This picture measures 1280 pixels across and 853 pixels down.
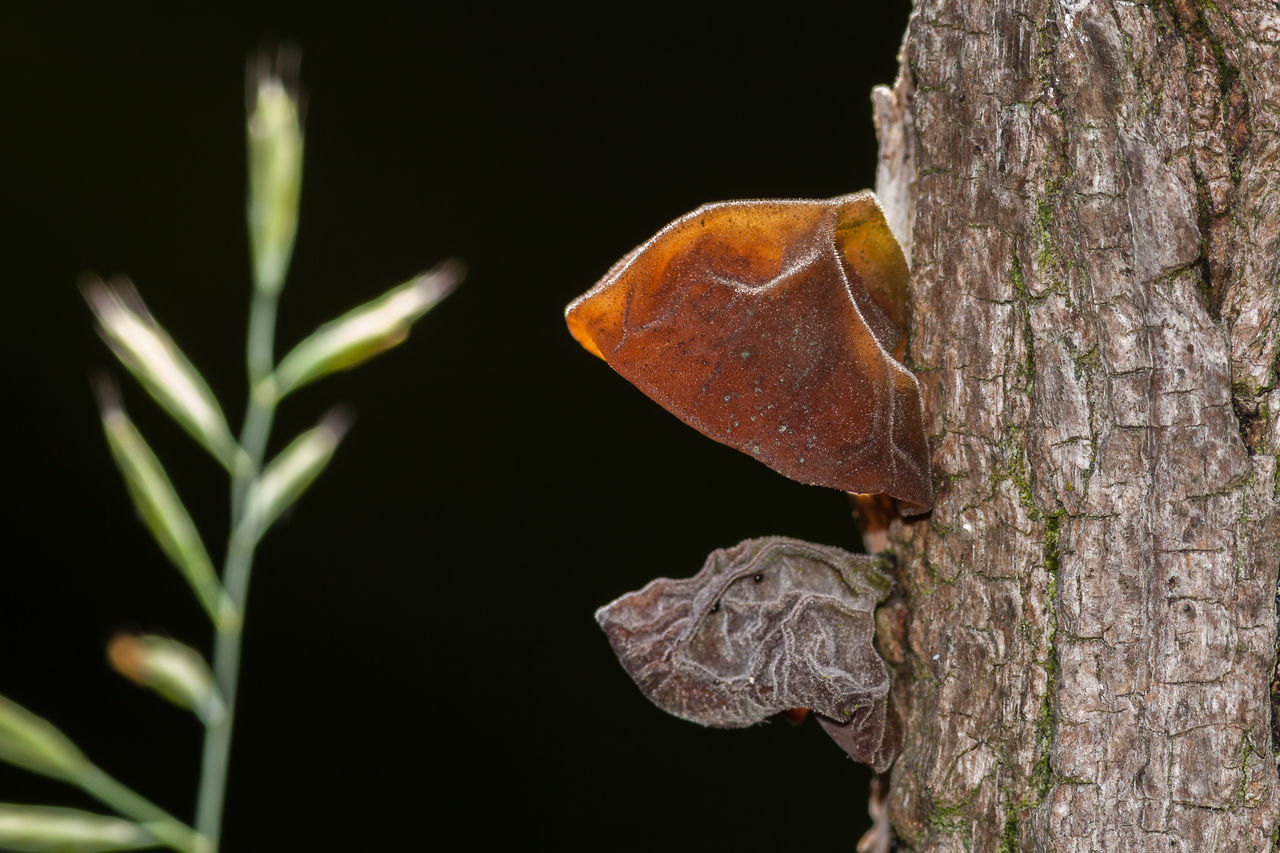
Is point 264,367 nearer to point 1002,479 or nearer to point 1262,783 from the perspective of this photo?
point 1002,479

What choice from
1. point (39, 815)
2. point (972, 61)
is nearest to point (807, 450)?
point (972, 61)

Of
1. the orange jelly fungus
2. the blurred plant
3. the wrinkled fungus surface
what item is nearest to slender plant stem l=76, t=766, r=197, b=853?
the blurred plant

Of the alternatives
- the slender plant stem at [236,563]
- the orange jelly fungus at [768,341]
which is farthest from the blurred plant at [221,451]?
the orange jelly fungus at [768,341]

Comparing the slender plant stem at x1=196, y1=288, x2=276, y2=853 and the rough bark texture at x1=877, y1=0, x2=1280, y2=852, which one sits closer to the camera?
the rough bark texture at x1=877, y1=0, x2=1280, y2=852

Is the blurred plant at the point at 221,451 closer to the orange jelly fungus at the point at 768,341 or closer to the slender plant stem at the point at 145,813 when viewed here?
the slender plant stem at the point at 145,813

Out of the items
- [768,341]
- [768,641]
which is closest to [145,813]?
[768,641]

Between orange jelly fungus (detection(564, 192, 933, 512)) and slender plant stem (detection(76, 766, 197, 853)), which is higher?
orange jelly fungus (detection(564, 192, 933, 512))

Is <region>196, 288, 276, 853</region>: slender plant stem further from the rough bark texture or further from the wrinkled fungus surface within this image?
the rough bark texture
